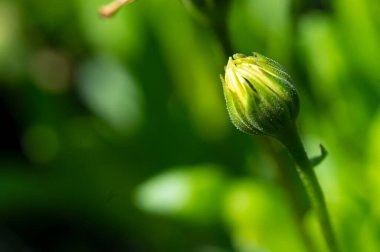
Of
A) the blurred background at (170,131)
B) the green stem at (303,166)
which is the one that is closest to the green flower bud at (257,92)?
the green stem at (303,166)

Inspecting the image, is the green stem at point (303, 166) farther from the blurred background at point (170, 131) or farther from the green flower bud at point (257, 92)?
the blurred background at point (170, 131)

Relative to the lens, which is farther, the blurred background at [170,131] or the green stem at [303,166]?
the blurred background at [170,131]

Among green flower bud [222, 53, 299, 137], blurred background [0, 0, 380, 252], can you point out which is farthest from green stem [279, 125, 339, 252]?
blurred background [0, 0, 380, 252]

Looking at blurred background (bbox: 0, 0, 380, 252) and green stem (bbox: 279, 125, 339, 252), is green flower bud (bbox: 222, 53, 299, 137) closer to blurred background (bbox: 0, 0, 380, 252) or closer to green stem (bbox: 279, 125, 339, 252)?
green stem (bbox: 279, 125, 339, 252)

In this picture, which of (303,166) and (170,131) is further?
(170,131)

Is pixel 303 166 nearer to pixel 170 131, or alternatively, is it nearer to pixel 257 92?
pixel 257 92

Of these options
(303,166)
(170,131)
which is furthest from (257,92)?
(170,131)
